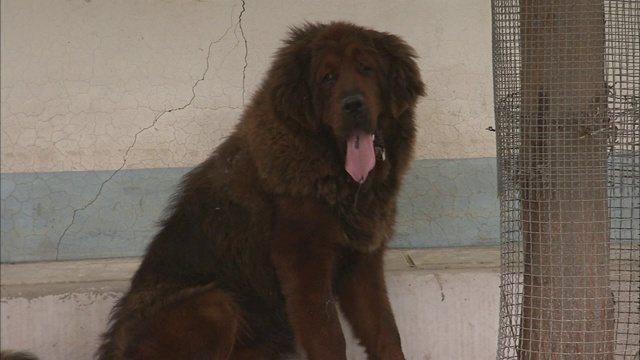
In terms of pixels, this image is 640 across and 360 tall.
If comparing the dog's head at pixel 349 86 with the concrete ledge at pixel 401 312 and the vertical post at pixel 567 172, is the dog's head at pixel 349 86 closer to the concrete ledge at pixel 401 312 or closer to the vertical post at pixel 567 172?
the vertical post at pixel 567 172

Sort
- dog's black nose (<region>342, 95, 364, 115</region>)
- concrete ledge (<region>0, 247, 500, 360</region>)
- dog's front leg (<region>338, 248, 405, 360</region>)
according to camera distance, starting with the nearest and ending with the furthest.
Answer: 1. dog's black nose (<region>342, 95, 364, 115</region>)
2. dog's front leg (<region>338, 248, 405, 360</region>)
3. concrete ledge (<region>0, 247, 500, 360</region>)

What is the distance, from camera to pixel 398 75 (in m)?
4.27

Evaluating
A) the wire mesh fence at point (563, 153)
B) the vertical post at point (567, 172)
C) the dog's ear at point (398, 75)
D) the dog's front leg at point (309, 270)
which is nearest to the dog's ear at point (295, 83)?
the dog's ear at point (398, 75)

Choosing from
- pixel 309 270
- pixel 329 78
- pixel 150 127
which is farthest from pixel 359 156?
pixel 150 127

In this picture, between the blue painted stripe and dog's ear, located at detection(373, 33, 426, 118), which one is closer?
dog's ear, located at detection(373, 33, 426, 118)

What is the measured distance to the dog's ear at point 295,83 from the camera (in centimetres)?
419

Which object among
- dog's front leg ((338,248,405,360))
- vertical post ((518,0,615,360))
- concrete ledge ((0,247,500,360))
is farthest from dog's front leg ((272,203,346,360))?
vertical post ((518,0,615,360))

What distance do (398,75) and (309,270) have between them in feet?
3.52

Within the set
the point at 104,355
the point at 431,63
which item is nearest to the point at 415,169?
the point at 431,63

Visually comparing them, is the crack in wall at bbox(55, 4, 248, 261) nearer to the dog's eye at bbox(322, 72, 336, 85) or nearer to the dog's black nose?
the dog's eye at bbox(322, 72, 336, 85)

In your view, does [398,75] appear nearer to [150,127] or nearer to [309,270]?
[309,270]

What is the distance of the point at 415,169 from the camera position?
602 centimetres

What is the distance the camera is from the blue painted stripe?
19.4ft

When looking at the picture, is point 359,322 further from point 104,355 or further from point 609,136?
point 609,136
